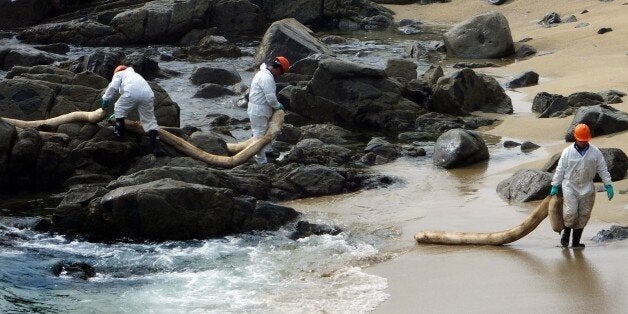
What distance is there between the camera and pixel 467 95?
2094 centimetres

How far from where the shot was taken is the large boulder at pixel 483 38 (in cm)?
2734

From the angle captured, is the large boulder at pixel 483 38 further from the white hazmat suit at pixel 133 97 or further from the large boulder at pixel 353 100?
the white hazmat suit at pixel 133 97

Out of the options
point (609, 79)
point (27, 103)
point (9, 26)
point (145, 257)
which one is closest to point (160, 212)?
point (145, 257)

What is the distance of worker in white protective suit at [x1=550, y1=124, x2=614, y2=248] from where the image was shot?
11.4 metres

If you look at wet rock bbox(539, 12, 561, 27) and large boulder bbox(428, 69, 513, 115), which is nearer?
large boulder bbox(428, 69, 513, 115)

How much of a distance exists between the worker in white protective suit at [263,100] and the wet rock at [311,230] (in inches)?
138

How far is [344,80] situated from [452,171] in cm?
460

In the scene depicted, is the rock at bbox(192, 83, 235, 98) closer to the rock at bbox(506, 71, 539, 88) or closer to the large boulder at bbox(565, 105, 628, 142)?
the rock at bbox(506, 71, 539, 88)

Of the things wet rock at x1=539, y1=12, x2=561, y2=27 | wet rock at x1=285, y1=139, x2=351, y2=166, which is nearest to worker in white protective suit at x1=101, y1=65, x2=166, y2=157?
wet rock at x1=285, y1=139, x2=351, y2=166

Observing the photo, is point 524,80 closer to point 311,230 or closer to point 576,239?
point 311,230

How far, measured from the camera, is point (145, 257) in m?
12.6

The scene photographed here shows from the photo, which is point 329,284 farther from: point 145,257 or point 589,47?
point 589,47

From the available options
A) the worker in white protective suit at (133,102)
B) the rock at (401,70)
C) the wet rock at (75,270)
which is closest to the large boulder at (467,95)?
the rock at (401,70)

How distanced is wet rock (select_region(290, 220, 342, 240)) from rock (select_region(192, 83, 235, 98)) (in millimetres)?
10334
